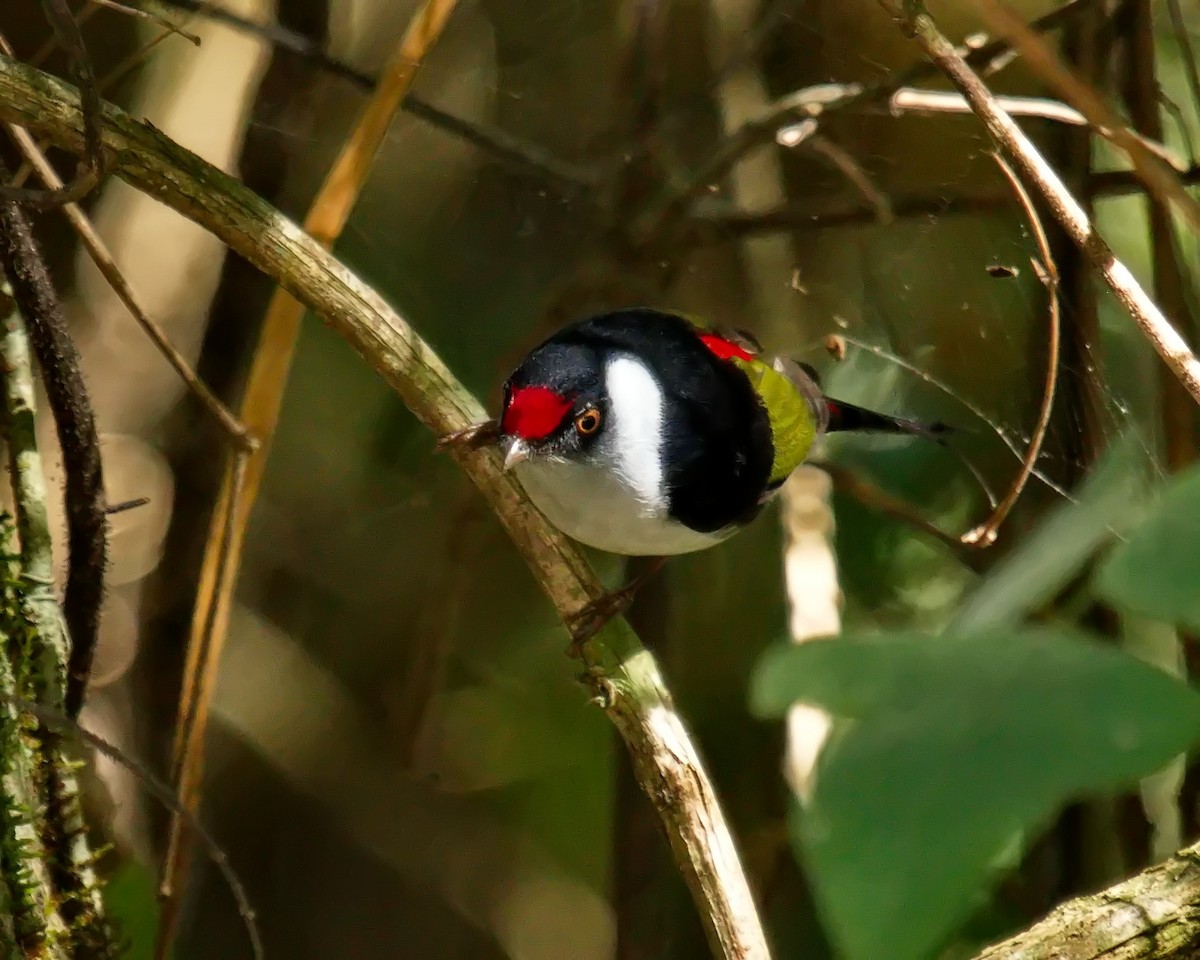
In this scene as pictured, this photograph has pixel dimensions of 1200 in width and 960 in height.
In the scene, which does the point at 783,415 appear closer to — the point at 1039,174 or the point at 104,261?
the point at 1039,174

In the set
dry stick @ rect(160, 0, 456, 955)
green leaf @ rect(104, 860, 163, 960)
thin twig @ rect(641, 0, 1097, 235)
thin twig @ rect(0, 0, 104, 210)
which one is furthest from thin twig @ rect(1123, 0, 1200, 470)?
green leaf @ rect(104, 860, 163, 960)

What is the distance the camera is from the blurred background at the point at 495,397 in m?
2.37

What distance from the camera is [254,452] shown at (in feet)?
6.20

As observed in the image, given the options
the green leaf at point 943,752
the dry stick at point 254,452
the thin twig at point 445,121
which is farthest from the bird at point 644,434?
the green leaf at point 943,752

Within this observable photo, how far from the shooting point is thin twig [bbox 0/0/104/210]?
1.34 m

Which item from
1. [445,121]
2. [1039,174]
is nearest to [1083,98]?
[1039,174]

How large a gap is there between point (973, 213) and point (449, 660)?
1.71m

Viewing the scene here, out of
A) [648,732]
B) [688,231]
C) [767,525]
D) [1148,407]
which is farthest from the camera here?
[767,525]

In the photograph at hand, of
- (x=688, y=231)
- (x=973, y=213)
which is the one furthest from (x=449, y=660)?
(x=973, y=213)

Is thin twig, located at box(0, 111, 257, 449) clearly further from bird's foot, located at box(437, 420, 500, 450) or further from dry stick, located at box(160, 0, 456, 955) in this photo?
bird's foot, located at box(437, 420, 500, 450)

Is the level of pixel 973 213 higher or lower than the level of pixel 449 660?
higher

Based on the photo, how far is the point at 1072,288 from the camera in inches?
90.3

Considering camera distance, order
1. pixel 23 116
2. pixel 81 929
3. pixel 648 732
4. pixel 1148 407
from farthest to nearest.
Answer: pixel 1148 407 → pixel 81 929 → pixel 648 732 → pixel 23 116

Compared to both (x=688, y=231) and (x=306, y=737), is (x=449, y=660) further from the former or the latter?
(x=688, y=231)
